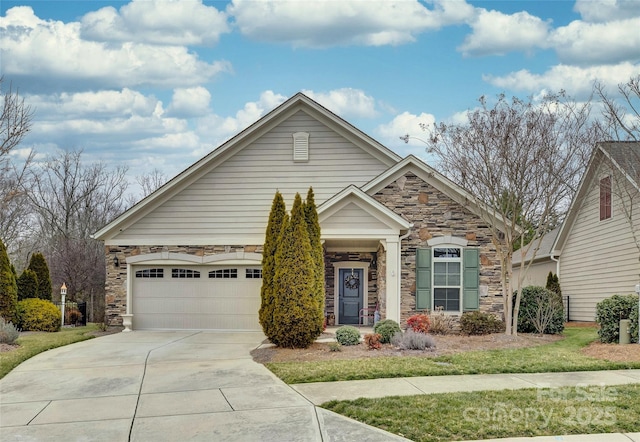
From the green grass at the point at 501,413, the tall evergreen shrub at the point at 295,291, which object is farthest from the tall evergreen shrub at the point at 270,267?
the green grass at the point at 501,413

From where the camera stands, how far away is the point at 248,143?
19.3 meters

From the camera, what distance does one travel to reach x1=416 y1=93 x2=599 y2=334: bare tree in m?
15.1

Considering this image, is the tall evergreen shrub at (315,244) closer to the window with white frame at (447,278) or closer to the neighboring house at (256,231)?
the neighboring house at (256,231)

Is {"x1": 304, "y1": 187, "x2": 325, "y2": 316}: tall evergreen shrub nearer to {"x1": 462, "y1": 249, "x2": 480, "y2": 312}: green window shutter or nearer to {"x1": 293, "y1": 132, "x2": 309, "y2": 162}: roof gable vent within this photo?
{"x1": 293, "y1": 132, "x2": 309, "y2": 162}: roof gable vent

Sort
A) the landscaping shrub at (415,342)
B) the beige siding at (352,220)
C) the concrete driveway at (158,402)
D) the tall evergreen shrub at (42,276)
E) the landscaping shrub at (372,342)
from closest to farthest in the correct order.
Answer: the concrete driveway at (158,402) < the landscaping shrub at (415,342) < the landscaping shrub at (372,342) < the beige siding at (352,220) < the tall evergreen shrub at (42,276)

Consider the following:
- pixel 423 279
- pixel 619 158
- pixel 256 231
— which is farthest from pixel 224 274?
pixel 619 158

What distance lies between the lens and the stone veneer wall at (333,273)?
19109mm

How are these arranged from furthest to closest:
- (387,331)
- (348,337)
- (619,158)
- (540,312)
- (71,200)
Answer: (71,200) → (619,158) → (540,312) → (387,331) → (348,337)

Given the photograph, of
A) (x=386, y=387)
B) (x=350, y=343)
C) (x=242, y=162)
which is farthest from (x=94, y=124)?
(x=386, y=387)

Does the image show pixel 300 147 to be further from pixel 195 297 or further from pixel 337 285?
pixel 195 297

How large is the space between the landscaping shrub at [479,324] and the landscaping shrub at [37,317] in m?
12.0

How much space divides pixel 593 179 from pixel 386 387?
48.7ft

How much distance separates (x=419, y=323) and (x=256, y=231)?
572 centimetres

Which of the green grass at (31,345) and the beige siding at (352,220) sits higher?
the beige siding at (352,220)
